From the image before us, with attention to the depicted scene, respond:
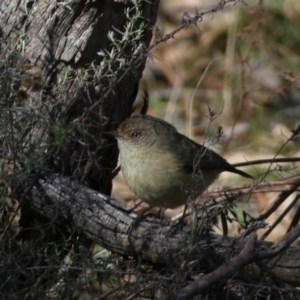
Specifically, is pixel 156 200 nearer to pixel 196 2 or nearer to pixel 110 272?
pixel 110 272

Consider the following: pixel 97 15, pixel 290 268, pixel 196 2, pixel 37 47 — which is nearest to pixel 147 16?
pixel 97 15

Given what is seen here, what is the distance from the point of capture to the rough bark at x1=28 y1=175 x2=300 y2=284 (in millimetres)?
3904

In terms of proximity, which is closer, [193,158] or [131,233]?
[131,233]

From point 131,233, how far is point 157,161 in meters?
0.85

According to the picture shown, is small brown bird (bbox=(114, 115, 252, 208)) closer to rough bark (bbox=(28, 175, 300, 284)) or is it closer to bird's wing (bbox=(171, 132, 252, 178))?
bird's wing (bbox=(171, 132, 252, 178))

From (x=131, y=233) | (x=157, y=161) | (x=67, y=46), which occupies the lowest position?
(x=131, y=233)

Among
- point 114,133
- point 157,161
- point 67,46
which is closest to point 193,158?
point 157,161

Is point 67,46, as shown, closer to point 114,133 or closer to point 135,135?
point 114,133

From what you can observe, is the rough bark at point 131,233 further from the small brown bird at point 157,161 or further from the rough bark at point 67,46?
the small brown bird at point 157,161

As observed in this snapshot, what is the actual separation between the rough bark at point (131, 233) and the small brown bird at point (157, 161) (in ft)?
1.56

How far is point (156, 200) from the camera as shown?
4750 mm

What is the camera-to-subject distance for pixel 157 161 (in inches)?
193

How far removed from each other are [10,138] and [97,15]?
0.99 meters

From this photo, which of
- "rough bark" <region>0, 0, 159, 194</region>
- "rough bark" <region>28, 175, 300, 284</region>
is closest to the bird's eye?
"rough bark" <region>0, 0, 159, 194</region>
